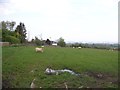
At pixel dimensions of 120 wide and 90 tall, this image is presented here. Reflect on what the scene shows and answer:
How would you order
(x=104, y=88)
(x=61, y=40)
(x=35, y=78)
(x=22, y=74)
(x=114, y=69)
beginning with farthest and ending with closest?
(x=61, y=40) < (x=114, y=69) < (x=22, y=74) < (x=35, y=78) < (x=104, y=88)

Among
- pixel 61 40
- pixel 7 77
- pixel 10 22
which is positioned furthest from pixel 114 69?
pixel 10 22

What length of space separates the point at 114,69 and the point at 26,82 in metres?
6.12

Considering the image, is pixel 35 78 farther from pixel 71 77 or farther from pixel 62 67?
pixel 62 67

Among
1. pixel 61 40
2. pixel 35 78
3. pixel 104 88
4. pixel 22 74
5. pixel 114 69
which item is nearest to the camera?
pixel 104 88

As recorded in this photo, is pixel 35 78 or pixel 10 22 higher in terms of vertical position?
pixel 10 22

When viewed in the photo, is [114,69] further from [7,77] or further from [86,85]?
[7,77]

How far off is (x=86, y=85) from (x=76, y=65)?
15.3 feet

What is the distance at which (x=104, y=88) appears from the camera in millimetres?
10094

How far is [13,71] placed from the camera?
12.8 meters

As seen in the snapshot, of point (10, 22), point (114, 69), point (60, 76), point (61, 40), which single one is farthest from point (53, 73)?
point (10, 22)

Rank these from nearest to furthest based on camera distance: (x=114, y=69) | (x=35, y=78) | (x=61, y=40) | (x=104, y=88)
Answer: (x=104, y=88) → (x=35, y=78) → (x=114, y=69) → (x=61, y=40)

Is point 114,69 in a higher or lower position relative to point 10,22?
lower

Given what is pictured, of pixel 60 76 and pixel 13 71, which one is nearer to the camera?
pixel 60 76

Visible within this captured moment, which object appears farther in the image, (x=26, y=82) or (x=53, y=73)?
(x=53, y=73)
